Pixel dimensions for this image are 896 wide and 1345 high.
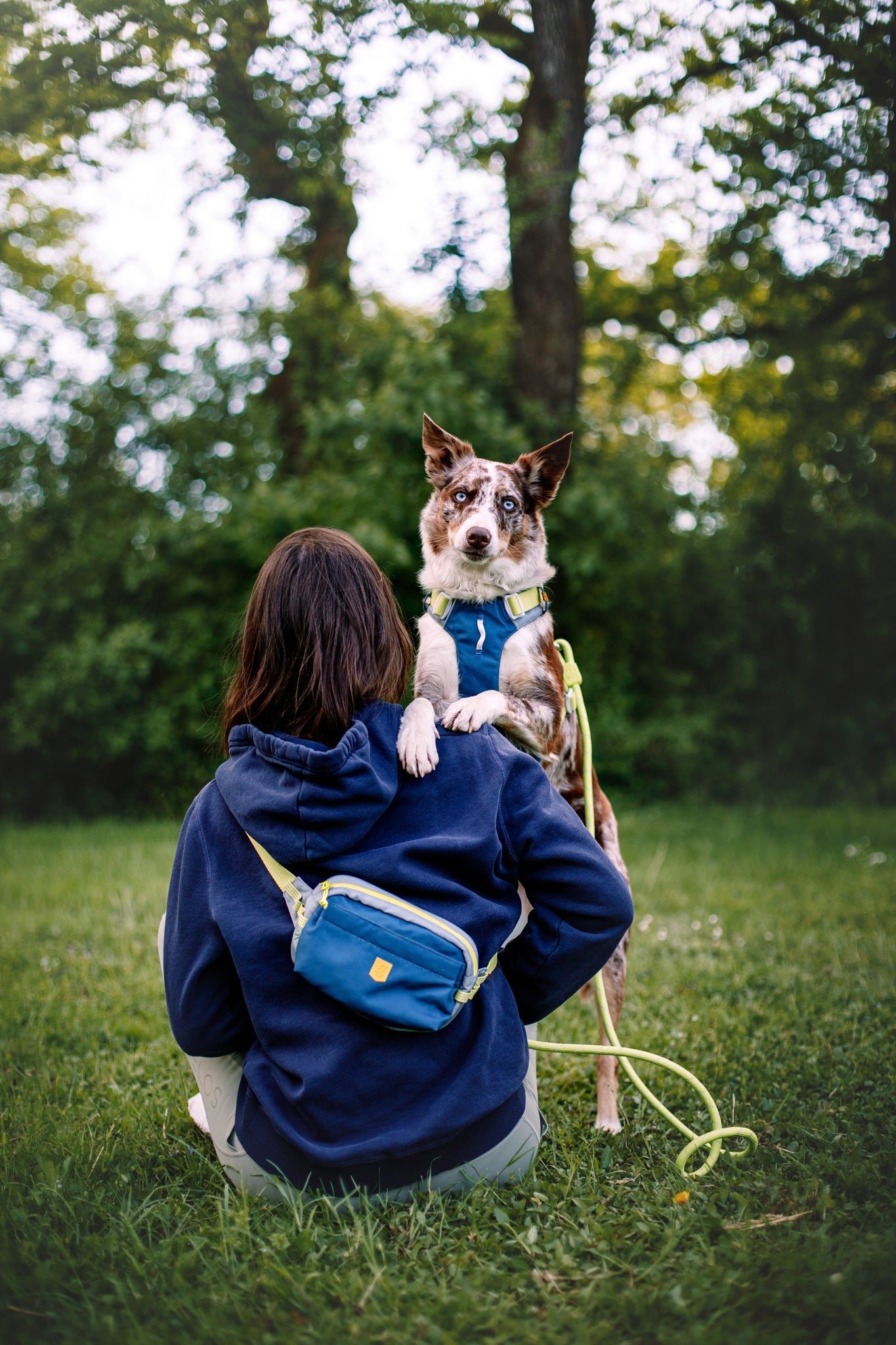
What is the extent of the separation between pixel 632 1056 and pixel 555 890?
0.72m

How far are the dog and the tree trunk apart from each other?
696cm

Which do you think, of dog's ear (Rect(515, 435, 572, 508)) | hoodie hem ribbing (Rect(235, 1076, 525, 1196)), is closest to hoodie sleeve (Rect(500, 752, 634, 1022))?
hoodie hem ribbing (Rect(235, 1076, 525, 1196))

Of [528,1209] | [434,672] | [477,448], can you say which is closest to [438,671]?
[434,672]

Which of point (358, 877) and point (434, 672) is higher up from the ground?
point (434, 672)

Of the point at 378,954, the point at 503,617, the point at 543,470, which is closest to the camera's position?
the point at 378,954

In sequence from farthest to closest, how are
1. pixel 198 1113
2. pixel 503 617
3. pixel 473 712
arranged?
pixel 503 617, pixel 198 1113, pixel 473 712

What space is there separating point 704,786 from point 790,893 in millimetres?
4335

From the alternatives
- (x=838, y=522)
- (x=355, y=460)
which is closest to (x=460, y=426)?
(x=355, y=460)

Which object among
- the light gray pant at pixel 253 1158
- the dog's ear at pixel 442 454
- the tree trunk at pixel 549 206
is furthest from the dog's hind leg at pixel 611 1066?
the tree trunk at pixel 549 206

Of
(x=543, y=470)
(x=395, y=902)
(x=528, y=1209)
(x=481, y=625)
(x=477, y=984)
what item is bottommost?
(x=528, y=1209)

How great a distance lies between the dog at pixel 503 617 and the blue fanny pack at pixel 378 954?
2.66ft

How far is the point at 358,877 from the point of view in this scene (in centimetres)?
212

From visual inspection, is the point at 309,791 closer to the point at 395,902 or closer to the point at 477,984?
the point at 395,902

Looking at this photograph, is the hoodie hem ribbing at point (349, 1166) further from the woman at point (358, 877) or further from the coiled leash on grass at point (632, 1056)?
the coiled leash on grass at point (632, 1056)
